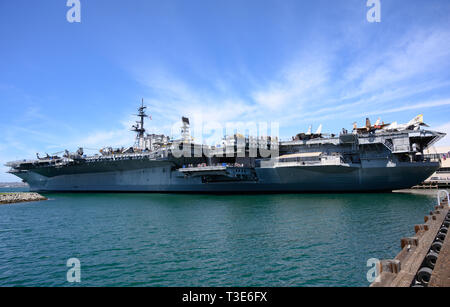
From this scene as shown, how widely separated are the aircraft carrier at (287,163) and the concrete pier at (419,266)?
70.9ft

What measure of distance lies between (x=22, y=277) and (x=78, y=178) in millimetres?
41745

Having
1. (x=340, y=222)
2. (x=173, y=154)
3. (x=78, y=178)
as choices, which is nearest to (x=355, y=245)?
(x=340, y=222)

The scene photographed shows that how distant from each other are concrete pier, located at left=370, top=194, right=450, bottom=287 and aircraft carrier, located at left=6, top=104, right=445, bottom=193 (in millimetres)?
21617

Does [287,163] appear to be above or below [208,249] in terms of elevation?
above

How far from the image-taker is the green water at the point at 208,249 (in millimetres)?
7391

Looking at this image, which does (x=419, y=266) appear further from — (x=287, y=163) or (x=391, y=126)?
(x=391, y=126)

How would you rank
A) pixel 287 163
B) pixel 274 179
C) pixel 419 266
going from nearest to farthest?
pixel 419 266, pixel 287 163, pixel 274 179

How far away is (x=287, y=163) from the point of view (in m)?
29.5

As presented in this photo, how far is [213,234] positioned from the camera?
1214 centimetres

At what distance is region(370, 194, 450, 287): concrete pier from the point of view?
450cm

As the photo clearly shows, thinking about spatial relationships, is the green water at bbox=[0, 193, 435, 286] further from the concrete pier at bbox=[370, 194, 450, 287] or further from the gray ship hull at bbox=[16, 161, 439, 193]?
the gray ship hull at bbox=[16, 161, 439, 193]

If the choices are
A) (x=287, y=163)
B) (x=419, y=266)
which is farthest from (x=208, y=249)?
(x=287, y=163)

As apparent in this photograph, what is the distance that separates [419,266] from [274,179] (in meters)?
26.5
